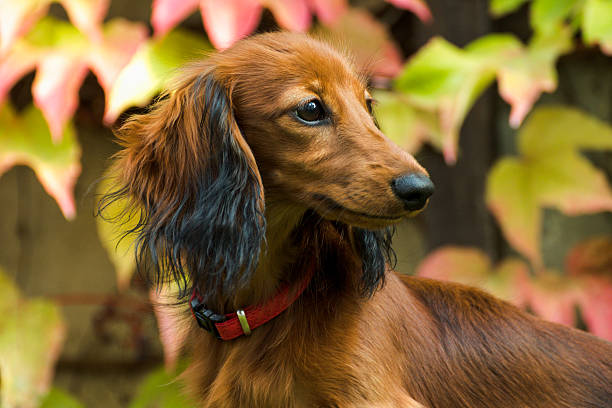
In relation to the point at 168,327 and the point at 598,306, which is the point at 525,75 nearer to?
the point at 598,306

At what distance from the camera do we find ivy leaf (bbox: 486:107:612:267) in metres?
2.74

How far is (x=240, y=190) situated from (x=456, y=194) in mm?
1879

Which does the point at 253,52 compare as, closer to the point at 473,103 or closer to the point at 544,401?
the point at 544,401

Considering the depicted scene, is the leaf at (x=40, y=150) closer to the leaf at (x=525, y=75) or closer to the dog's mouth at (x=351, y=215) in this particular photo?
the dog's mouth at (x=351, y=215)

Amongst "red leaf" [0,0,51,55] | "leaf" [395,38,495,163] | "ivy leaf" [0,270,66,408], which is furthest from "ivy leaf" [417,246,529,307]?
"red leaf" [0,0,51,55]

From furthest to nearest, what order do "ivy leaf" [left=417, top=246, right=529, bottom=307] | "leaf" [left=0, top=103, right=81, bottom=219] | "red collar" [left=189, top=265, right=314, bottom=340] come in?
"ivy leaf" [left=417, top=246, right=529, bottom=307], "leaf" [left=0, top=103, right=81, bottom=219], "red collar" [left=189, top=265, right=314, bottom=340]

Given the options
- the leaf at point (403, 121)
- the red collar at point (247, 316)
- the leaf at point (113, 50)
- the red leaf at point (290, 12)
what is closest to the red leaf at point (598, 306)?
the leaf at point (403, 121)

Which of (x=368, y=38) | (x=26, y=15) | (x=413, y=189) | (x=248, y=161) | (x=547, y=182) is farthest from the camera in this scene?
(x=368, y=38)

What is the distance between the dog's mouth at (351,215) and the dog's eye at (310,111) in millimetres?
188

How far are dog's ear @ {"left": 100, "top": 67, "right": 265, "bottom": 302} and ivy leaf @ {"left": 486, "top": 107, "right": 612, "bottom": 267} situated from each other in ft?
4.01

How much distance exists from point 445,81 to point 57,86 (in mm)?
1310

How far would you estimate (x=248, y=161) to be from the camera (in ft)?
6.00

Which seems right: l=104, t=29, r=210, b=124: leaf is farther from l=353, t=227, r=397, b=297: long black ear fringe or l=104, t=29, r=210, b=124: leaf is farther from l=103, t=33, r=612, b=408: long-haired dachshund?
l=353, t=227, r=397, b=297: long black ear fringe

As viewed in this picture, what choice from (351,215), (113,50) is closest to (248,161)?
(351,215)
